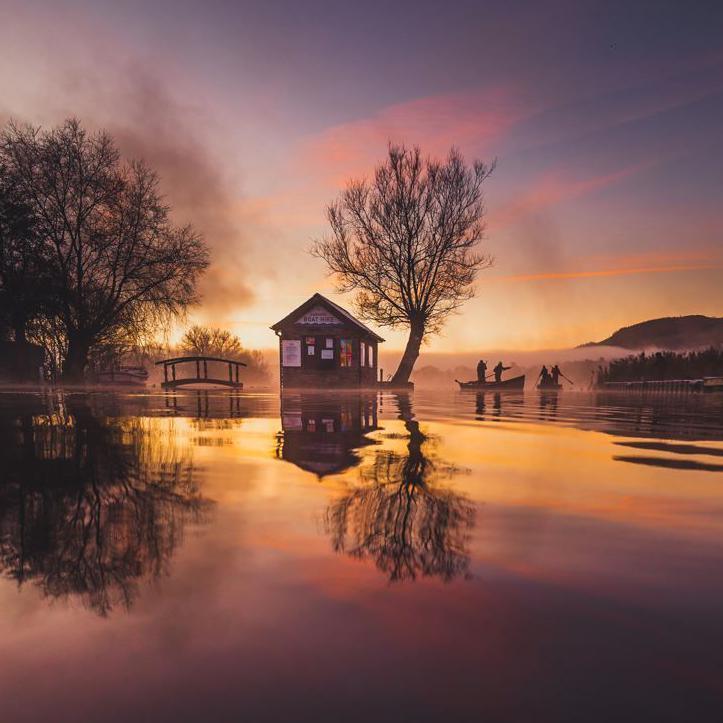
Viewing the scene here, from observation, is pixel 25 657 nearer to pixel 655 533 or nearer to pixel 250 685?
pixel 250 685

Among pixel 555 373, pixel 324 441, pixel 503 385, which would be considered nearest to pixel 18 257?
pixel 324 441

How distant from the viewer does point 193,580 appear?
162 cm

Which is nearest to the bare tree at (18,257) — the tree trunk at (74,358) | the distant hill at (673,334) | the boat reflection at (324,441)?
the tree trunk at (74,358)

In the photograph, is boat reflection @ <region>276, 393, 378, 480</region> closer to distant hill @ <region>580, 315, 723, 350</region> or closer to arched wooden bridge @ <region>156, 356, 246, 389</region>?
arched wooden bridge @ <region>156, 356, 246, 389</region>

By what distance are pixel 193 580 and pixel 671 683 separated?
1313 mm

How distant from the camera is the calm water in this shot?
105 cm

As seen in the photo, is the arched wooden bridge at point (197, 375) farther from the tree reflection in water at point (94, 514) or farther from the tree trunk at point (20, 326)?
the tree reflection in water at point (94, 514)

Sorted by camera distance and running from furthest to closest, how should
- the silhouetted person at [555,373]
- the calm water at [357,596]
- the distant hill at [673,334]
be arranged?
the distant hill at [673,334], the silhouetted person at [555,373], the calm water at [357,596]

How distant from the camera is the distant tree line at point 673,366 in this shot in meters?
27.9

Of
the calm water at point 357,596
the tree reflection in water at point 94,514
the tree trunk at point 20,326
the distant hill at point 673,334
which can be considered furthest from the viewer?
the distant hill at point 673,334

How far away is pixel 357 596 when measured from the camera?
4.95 feet

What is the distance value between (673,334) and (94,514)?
16322 cm

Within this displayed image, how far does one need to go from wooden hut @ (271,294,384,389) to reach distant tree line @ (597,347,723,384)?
57.8 feet

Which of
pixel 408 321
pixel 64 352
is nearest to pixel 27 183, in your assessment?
pixel 64 352
